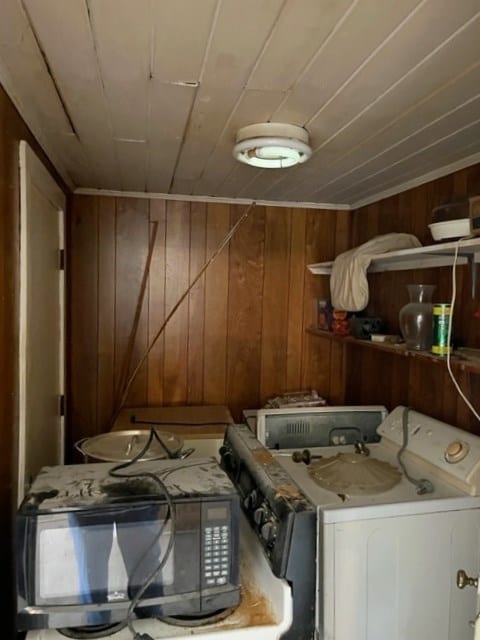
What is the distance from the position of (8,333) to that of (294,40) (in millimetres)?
1134

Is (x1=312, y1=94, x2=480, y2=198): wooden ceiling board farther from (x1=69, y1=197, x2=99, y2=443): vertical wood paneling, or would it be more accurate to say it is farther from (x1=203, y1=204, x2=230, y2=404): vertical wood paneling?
(x1=69, y1=197, x2=99, y2=443): vertical wood paneling

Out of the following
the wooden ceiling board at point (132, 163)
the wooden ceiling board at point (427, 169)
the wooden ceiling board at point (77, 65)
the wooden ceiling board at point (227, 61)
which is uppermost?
the wooden ceiling board at point (77, 65)

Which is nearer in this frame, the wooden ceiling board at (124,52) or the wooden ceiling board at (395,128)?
the wooden ceiling board at (124,52)

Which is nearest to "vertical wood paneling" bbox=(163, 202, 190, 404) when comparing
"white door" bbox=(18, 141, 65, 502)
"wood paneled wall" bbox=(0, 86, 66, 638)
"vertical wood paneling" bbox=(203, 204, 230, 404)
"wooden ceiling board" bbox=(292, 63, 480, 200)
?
"vertical wood paneling" bbox=(203, 204, 230, 404)

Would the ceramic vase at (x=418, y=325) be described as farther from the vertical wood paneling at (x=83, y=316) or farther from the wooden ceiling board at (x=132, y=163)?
the vertical wood paneling at (x=83, y=316)

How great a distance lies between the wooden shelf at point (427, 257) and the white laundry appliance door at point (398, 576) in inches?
33.0

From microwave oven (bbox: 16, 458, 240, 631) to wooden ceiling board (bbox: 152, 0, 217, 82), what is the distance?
3.35ft

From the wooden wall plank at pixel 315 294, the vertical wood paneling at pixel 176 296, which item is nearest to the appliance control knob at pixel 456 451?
the wooden wall plank at pixel 315 294

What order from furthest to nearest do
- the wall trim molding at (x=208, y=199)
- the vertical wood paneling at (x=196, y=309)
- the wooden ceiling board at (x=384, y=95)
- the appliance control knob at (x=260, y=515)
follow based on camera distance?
the vertical wood paneling at (x=196, y=309) → the wall trim molding at (x=208, y=199) → the appliance control knob at (x=260, y=515) → the wooden ceiling board at (x=384, y=95)

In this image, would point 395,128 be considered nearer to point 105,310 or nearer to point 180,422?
point 180,422

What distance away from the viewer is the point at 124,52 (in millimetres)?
1145

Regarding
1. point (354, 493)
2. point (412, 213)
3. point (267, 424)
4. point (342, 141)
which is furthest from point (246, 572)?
point (412, 213)

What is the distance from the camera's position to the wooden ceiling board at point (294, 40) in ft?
3.15

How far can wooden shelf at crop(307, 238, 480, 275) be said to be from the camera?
1.55 meters
